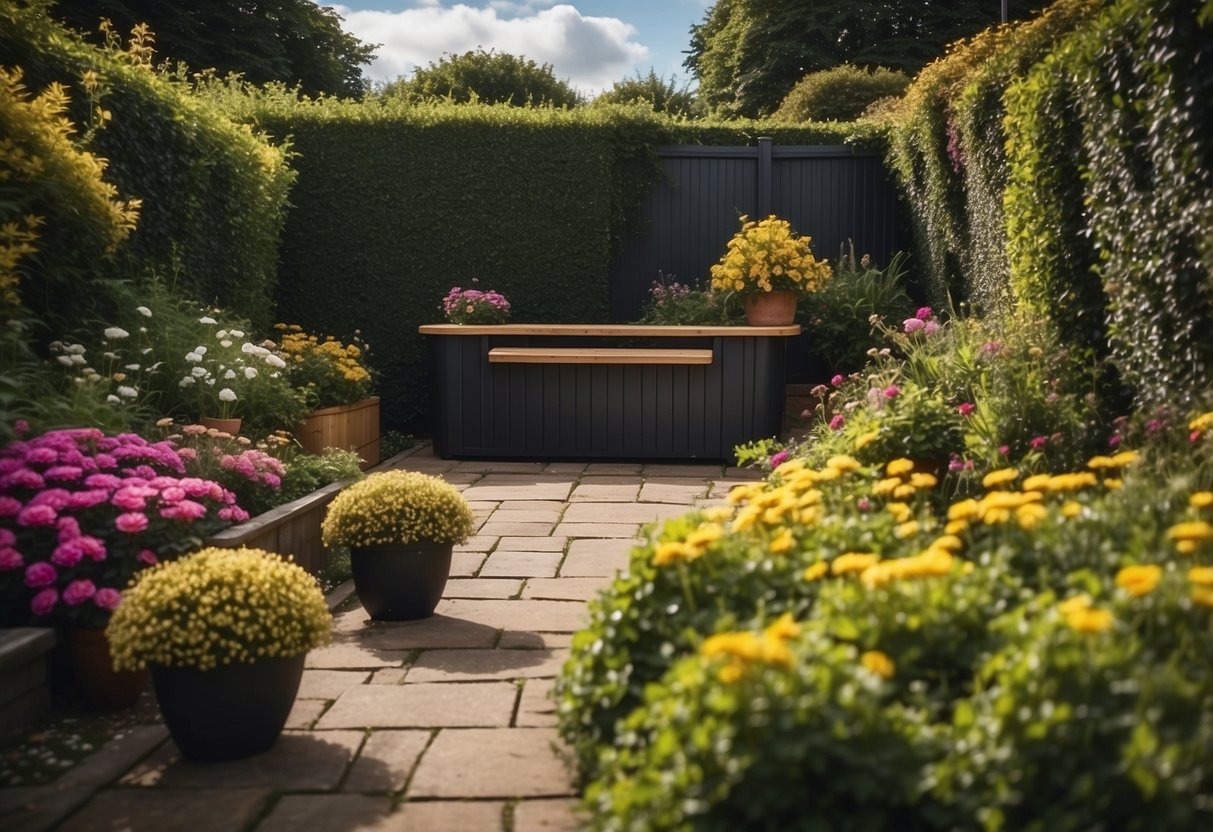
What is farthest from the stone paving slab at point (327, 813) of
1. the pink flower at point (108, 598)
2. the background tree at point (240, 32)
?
the background tree at point (240, 32)

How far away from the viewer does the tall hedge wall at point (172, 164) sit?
5.60 m

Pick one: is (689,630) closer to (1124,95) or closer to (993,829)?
(993,829)

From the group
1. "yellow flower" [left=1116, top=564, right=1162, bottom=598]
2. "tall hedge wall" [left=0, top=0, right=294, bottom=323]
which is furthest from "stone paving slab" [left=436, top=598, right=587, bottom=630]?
"tall hedge wall" [left=0, top=0, right=294, bottom=323]

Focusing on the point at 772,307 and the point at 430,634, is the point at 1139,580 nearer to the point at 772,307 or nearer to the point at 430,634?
the point at 430,634

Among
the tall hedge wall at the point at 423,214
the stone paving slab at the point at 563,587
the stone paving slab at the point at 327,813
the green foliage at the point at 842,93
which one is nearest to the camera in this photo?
the stone paving slab at the point at 327,813

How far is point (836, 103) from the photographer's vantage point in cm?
1502

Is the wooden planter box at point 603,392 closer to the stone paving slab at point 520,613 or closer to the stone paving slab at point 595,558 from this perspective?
the stone paving slab at point 595,558

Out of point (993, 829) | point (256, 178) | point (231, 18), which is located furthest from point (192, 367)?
point (231, 18)

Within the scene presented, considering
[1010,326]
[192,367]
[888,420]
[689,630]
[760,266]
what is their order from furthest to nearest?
1. [760,266]
2. [192,367]
3. [1010,326]
4. [888,420]
5. [689,630]

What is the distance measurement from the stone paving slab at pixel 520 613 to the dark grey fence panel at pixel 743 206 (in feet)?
18.9

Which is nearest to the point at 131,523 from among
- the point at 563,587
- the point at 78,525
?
the point at 78,525

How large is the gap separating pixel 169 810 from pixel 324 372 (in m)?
5.21

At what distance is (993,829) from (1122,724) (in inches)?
9.6

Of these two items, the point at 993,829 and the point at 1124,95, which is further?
the point at 1124,95
